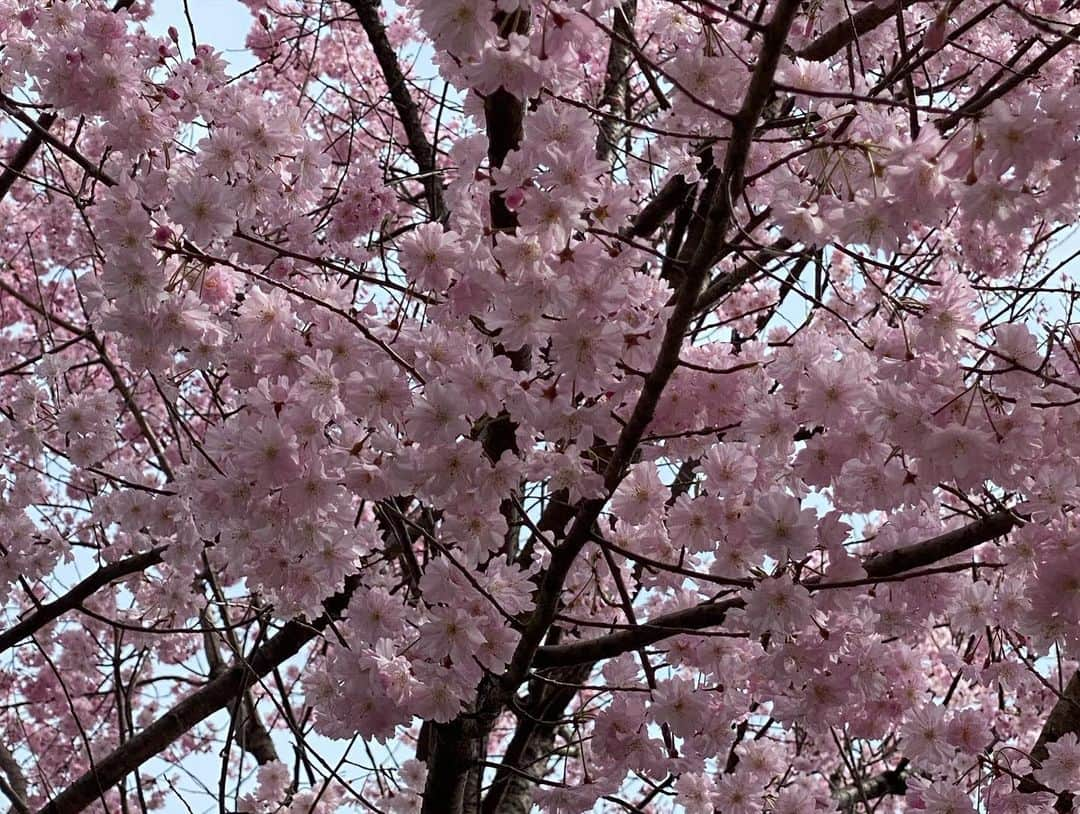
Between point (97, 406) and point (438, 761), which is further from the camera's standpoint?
point (97, 406)

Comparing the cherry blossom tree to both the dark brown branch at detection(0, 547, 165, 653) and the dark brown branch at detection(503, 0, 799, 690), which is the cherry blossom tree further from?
the dark brown branch at detection(0, 547, 165, 653)

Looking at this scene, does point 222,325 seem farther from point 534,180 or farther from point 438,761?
point 438,761

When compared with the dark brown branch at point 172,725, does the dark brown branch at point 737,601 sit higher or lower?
lower

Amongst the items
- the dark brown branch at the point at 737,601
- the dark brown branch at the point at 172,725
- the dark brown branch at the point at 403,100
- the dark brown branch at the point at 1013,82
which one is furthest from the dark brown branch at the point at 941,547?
the dark brown branch at the point at 403,100

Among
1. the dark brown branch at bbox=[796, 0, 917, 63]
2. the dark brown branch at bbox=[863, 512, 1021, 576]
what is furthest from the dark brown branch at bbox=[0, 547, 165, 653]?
the dark brown branch at bbox=[796, 0, 917, 63]

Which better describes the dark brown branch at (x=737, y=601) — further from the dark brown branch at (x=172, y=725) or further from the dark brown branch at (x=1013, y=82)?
the dark brown branch at (x=172, y=725)

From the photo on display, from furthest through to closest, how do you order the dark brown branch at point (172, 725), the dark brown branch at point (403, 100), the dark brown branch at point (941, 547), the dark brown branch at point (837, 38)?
the dark brown branch at point (403, 100) < the dark brown branch at point (172, 725) < the dark brown branch at point (837, 38) < the dark brown branch at point (941, 547)

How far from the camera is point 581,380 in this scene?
8.25ft

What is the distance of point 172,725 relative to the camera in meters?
4.43

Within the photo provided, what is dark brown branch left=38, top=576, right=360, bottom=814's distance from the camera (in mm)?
4352

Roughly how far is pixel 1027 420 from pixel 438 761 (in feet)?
7.04

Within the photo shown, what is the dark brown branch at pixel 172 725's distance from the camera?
4.35 meters

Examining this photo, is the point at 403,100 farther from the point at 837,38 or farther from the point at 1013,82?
the point at 1013,82

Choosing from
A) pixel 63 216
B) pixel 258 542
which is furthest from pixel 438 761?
pixel 63 216
